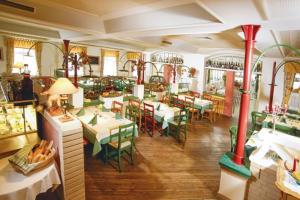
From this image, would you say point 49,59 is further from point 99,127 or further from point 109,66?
point 99,127

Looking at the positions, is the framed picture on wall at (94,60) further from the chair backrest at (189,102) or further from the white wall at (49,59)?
the chair backrest at (189,102)

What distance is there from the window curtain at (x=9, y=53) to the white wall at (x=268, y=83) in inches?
459

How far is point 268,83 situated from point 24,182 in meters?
8.35

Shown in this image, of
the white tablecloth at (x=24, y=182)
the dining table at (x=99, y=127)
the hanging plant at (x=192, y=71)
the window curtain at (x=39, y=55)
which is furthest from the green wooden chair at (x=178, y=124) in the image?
the window curtain at (x=39, y=55)

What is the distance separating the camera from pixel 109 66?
14.4 metres

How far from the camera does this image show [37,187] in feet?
8.18

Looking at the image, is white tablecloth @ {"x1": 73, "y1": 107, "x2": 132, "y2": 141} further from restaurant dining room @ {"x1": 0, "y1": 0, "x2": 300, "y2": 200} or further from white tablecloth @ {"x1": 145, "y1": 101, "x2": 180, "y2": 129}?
white tablecloth @ {"x1": 145, "y1": 101, "x2": 180, "y2": 129}

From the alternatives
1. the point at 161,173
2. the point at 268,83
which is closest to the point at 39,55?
the point at 161,173

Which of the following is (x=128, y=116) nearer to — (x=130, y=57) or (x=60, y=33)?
(x=60, y=33)

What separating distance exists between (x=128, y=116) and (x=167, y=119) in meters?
1.40

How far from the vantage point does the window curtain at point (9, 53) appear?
9694 millimetres

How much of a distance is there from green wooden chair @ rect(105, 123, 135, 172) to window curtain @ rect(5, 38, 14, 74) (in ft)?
27.2

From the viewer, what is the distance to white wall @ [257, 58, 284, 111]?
24.5 feet

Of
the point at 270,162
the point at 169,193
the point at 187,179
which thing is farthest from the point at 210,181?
the point at 270,162
